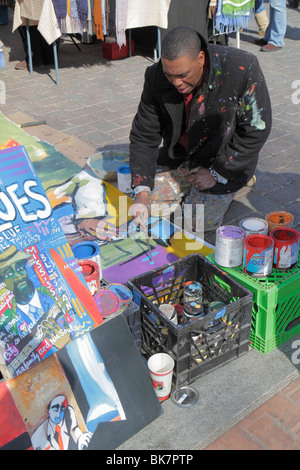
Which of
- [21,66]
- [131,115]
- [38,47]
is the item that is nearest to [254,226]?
[131,115]

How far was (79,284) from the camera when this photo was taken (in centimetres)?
213

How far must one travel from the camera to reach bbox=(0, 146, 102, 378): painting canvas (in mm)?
1948

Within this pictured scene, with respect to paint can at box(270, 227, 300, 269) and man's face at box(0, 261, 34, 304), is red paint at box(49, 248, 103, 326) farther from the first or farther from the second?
paint can at box(270, 227, 300, 269)

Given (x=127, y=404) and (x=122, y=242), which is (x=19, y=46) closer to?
(x=122, y=242)

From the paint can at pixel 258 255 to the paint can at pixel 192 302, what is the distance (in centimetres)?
27

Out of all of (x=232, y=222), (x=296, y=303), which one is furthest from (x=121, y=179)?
(x=296, y=303)

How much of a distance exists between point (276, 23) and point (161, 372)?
22.3 ft

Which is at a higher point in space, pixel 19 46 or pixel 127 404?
pixel 19 46

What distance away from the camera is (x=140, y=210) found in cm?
300

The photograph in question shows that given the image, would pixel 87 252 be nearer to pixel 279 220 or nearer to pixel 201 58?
pixel 279 220

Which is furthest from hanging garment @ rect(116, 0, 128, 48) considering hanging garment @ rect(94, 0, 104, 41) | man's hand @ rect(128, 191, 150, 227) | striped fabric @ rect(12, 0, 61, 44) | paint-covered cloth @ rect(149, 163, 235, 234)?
man's hand @ rect(128, 191, 150, 227)

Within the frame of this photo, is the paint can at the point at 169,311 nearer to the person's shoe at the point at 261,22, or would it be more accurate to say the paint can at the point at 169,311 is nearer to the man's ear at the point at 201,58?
the man's ear at the point at 201,58
